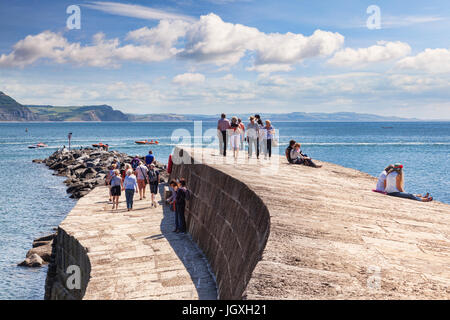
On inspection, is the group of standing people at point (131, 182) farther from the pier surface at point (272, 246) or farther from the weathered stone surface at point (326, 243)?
the weathered stone surface at point (326, 243)

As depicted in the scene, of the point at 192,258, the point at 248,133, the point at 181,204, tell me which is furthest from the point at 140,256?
the point at 248,133

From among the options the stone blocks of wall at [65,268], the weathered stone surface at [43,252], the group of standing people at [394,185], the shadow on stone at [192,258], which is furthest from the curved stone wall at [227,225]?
the weathered stone surface at [43,252]

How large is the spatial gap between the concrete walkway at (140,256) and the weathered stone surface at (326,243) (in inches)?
21.7

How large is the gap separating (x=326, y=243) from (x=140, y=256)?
19.2 ft

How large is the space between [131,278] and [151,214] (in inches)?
209

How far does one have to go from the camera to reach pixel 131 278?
814 centimetres

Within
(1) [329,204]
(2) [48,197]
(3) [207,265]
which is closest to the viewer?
(1) [329,204]

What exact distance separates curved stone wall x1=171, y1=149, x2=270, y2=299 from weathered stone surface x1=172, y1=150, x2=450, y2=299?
0.03m

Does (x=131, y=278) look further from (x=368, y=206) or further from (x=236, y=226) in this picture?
(x=368, y=206)

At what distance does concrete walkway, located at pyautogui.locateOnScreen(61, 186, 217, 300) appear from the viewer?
7539 mm

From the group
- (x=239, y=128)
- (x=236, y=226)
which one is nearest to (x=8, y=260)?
(x=239, y=128)

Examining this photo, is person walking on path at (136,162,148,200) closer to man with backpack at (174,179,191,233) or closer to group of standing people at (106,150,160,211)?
group of standing people at (106,150,160,211)

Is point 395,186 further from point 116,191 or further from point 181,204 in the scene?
point 116,191

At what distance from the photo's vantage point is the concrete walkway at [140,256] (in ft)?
24.7
